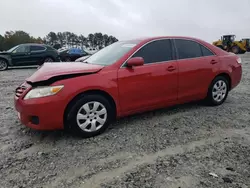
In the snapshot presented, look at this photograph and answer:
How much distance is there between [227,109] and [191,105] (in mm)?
709

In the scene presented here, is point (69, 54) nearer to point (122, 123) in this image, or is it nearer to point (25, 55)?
point (25, 55)

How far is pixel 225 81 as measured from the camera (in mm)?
4750

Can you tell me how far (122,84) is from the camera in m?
3.44

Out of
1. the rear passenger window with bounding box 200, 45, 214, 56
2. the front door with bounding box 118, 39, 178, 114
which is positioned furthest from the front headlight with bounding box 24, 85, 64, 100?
the rear passenger window with bounding box 200, 45, 214, 56

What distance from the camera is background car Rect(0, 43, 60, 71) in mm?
12383

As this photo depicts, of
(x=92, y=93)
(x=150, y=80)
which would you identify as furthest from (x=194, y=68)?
(x=92, y=93)

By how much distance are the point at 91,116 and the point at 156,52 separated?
63.0 inches

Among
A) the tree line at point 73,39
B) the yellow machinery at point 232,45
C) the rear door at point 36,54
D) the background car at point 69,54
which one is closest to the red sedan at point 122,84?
the rear door at point 36,54

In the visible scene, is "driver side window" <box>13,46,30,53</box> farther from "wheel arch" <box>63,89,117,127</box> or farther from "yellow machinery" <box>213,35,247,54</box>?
"yellow machinery" <box>213,35,247,54</box>

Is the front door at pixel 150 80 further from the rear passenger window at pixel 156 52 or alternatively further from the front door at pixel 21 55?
the front door at pixel 21 55

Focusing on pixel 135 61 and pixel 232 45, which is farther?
pixel 232 45

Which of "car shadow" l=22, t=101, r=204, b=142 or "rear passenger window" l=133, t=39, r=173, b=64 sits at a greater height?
"rear passenger window" l=133, t=39, r=173, b=64

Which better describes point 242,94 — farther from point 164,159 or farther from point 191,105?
point 164,159

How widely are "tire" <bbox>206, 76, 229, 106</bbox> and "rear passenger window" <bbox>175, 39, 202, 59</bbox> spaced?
69 cm
